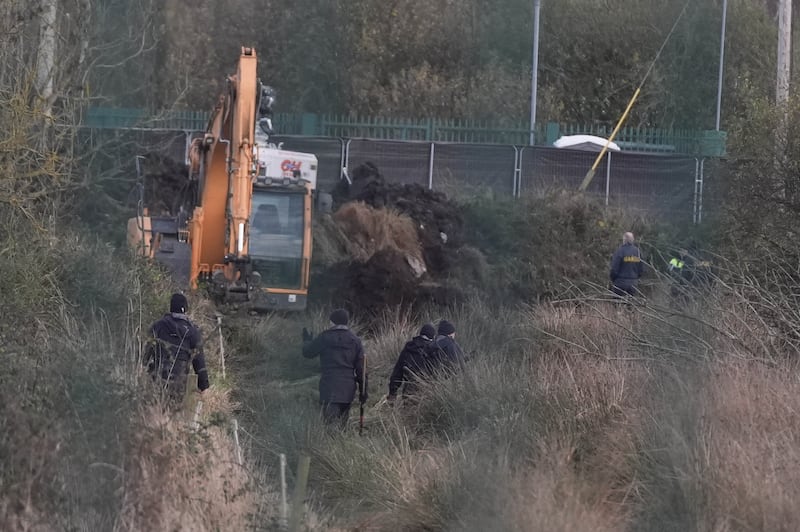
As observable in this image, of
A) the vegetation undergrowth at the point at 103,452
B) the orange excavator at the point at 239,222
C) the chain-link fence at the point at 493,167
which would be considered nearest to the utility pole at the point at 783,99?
the orange excavator at the point at 239,222

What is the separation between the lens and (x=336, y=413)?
38.8 feet

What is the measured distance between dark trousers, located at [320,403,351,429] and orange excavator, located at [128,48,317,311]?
5.06 m

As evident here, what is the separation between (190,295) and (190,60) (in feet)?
52.8

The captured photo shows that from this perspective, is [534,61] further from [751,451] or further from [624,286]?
[751,451]

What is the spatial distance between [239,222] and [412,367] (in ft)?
15.7

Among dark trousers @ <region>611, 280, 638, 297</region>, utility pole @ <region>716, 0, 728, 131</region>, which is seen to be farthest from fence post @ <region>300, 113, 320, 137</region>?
dark trousers @ <region>611, 280, 638, 297</region>

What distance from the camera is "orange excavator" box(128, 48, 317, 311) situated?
16.5 metres

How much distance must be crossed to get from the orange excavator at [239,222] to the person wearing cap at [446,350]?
452 centimetres

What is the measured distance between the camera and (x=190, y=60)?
3192 cm

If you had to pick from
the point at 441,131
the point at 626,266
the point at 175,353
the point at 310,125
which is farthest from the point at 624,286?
the point at 310,125

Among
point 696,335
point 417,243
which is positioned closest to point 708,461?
point 696,335

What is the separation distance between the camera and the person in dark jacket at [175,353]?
9.47 meters

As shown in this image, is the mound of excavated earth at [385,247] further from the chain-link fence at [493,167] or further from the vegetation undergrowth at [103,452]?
the vegetation undergrowth at [103,452]

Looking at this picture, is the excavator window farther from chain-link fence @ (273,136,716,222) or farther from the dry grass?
the dry grass
